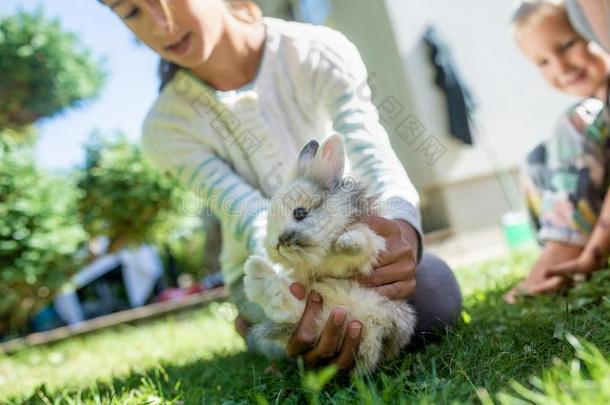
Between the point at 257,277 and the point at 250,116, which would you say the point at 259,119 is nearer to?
the point at 250,116

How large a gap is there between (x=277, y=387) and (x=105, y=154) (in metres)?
6.36

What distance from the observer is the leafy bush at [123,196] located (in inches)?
289

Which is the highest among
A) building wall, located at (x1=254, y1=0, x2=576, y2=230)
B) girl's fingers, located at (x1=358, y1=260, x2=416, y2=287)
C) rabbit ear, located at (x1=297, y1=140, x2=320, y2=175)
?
rabbit ear, located at (x1=297, y1=140, x2=320, y2=175)

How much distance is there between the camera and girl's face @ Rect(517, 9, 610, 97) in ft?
10.5

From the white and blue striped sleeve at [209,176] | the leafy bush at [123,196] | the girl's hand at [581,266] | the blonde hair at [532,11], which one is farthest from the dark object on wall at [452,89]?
the white and blue striped sleeve at [209,176]

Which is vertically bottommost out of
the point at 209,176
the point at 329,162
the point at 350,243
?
the point at 209,176

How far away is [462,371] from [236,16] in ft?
5.85

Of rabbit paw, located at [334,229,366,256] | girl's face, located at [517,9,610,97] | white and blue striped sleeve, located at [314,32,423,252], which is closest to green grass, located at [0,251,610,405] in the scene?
rabbit paw, located at [334,229,366,256]

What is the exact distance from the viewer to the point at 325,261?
1.66 metres

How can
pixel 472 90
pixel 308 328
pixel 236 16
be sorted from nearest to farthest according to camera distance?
pixel 308 328 < pixel 236 16 < pixel 472 90

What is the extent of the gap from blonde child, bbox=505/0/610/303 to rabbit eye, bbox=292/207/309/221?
1481mm

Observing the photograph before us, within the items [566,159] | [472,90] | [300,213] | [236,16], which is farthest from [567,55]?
[472,90]

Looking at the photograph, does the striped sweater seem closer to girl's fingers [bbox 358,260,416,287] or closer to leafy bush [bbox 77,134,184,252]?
girl's fingers [bbox 358,260,416,287]

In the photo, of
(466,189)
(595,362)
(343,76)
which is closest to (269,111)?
(343,76)
